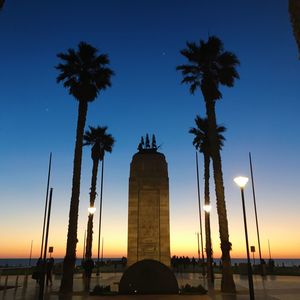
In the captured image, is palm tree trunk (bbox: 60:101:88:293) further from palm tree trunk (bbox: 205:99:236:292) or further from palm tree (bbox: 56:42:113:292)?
palm tree trunk (bbox: 205:99:236:292)

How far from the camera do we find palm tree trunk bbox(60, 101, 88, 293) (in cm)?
2263

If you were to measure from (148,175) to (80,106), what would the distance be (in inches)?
490

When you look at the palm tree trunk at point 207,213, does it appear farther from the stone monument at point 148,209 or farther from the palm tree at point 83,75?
the palm tree at point 83,75

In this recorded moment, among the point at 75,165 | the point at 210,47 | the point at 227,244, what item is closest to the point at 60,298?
the point at 75,165

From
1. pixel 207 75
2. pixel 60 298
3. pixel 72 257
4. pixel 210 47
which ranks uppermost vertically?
pixel 210 47

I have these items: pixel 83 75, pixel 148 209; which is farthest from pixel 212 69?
pixel 148 209

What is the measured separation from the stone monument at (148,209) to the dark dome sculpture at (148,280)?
41.8ft

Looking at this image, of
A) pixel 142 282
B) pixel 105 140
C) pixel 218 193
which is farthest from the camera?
pixel 105 140

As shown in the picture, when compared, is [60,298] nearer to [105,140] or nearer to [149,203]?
[149,203]

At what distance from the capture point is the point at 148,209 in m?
35.7

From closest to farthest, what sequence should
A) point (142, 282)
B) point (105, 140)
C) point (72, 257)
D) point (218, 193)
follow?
point (142, 282) → point (72, 257) → point (218, 193) → point (105, 140)

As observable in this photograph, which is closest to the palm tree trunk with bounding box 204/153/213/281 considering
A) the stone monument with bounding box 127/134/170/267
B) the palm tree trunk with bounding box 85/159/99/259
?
the stone monument with bounding box 127/134/170/267

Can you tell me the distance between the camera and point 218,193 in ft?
82.7

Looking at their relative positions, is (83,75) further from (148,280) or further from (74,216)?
(148,280)
